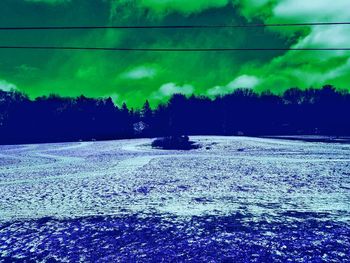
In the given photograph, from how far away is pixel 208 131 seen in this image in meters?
149

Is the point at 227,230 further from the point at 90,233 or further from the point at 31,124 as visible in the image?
the point at 31,124

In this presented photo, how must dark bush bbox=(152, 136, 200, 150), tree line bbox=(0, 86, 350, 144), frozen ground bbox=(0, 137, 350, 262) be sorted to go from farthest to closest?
1. tree line bbox=(0, 86, 350, 144)
2. dark bush bbox=(152, 136, 200, 150)
3. frozen ground bbox=(0, 137, 350, 262)

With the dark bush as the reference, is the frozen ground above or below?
below

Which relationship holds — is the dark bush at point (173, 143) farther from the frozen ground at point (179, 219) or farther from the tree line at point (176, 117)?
the tree line at point (176, 117)

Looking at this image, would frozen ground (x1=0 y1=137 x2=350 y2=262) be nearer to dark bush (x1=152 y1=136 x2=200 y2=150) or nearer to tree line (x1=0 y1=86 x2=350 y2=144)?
dark bush (x1=152 y1=136 x2=200 y2=150)

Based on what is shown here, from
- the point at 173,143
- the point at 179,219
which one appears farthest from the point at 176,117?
the point at 179,219


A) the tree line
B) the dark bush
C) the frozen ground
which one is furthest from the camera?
the tree line

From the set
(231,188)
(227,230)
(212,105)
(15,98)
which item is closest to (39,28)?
(227,230)

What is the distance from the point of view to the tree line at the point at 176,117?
125 meters

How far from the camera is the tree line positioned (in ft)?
A: 409

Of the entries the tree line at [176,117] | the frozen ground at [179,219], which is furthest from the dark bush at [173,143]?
the tree line at [176,117]

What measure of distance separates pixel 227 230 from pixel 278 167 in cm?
1846

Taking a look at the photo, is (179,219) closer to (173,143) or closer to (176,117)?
(173,143)

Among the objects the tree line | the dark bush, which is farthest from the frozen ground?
the tree line
